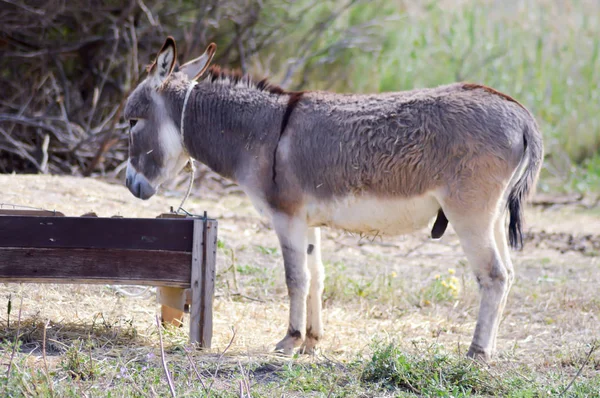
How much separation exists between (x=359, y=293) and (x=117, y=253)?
2401 millimetres

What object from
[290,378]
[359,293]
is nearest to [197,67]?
[359,293]

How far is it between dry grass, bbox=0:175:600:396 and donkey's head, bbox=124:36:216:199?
97 centimetres

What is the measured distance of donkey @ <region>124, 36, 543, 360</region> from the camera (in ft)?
14.4

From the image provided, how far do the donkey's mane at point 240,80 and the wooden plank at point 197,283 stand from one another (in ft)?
3.84

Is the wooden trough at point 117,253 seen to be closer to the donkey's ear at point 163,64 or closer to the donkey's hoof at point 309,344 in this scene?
the donkey's hoof at point 309,344

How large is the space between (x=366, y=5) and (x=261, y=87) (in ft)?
28.5

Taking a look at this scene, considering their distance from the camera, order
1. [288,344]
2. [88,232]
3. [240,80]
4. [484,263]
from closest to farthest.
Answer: [88,232] → [484,263] → [288,344] → [240,80]

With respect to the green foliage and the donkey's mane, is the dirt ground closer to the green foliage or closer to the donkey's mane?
the green foliage

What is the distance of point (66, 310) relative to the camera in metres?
5.14

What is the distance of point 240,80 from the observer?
16.9ft

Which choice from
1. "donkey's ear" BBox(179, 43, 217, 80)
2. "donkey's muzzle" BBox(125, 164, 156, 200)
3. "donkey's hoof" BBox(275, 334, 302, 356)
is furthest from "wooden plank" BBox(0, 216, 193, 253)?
"donkey's ear" BBox(179, 43, 217, 80)

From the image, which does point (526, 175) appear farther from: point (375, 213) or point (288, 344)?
point (288, 344)

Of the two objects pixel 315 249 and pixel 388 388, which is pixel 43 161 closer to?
pixel 315 249

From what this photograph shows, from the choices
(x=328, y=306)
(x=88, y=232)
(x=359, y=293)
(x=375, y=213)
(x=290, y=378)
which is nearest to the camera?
(x=290, y=378)
